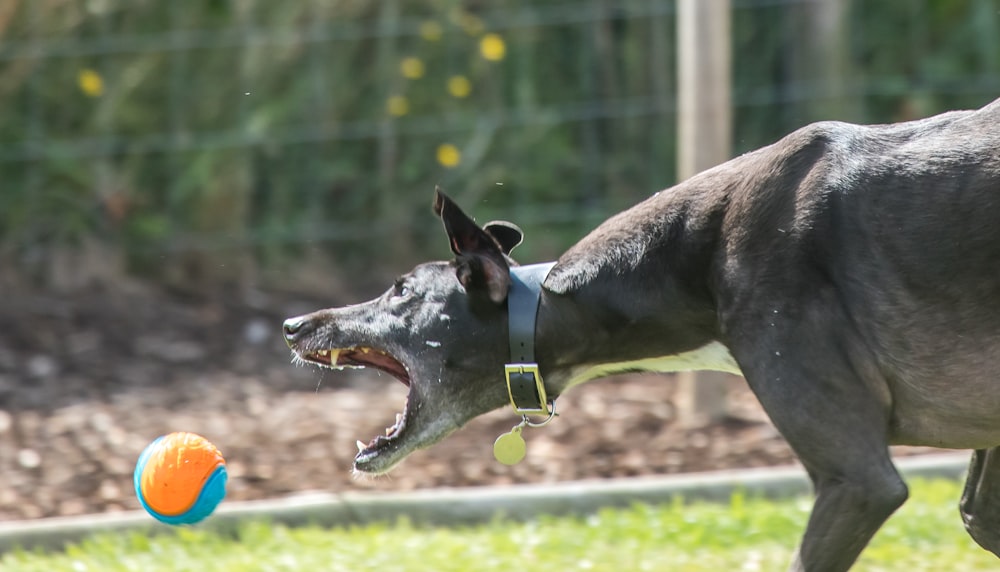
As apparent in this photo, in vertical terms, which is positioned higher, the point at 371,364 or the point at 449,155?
the point at 371,364

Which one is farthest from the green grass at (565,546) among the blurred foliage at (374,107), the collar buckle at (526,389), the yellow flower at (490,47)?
the yellow flower at (490,47)

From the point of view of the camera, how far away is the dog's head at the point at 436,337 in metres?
4.34

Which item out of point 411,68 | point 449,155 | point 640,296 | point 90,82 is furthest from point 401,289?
point 90,82

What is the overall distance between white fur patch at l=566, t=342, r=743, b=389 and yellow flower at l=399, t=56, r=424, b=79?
5122 mm

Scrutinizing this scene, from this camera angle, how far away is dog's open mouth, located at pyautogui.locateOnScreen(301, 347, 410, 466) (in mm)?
4520

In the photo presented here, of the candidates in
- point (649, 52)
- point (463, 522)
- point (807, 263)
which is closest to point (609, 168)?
point (649, 52)

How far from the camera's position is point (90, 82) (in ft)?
29.3

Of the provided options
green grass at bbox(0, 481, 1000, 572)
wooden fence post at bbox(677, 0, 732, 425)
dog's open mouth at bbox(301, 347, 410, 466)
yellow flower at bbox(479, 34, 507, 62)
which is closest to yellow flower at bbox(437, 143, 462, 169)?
yellow flower at bbox(479, 34, 507, 62)

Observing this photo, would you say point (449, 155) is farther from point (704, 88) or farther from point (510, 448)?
point (510, 448)

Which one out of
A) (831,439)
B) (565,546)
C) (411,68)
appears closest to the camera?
(831,439)

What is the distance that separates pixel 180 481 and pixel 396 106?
4.94 meters

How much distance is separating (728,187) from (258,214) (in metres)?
5.64

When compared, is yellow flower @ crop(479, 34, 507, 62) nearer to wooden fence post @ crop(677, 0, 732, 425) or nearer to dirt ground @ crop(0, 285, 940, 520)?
dirt ground @ crop(0, 285, 940, 520)

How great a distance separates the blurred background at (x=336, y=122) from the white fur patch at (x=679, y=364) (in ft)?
13.9
